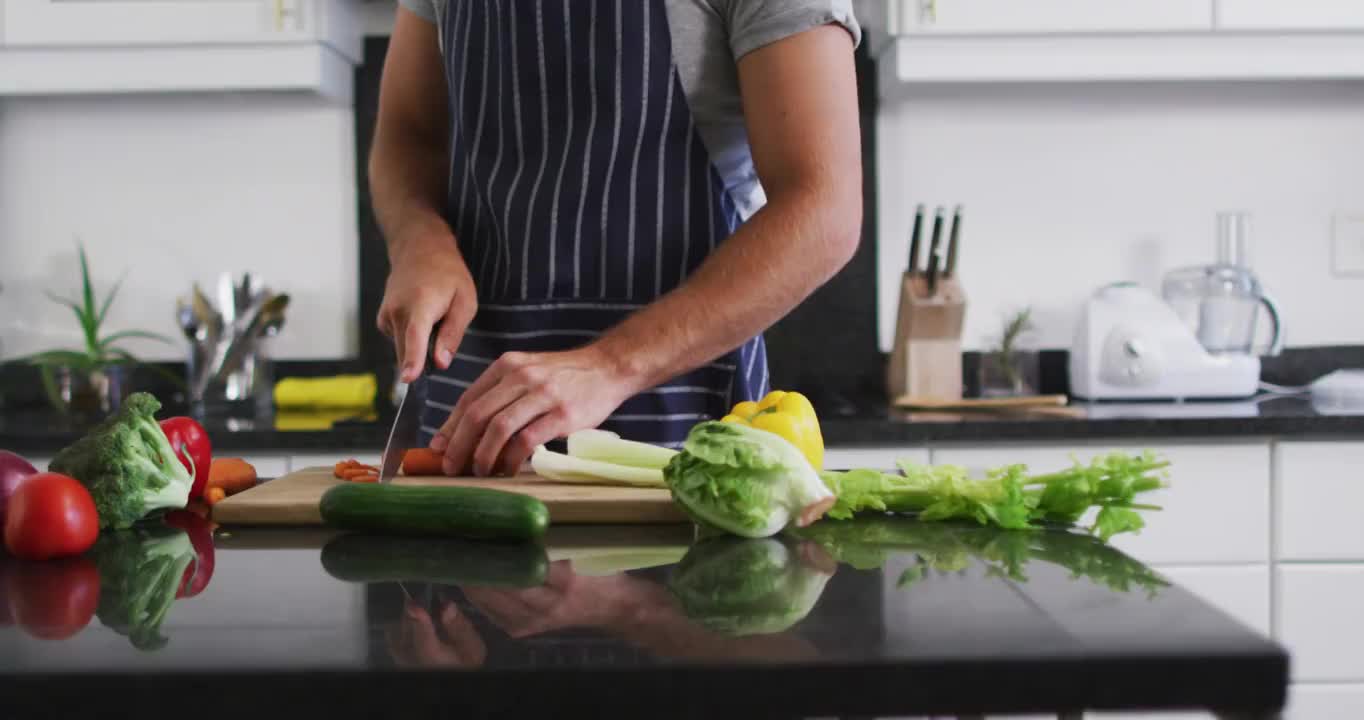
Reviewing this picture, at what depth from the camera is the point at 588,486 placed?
0.97 m

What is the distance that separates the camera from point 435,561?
2.51ft

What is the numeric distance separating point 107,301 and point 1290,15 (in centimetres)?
240

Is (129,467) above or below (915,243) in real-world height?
below

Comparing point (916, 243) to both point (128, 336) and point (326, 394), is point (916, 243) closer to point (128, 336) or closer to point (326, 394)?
point (326, 394)

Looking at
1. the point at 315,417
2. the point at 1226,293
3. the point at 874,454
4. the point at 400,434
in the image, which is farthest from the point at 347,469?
the point at 1226,293

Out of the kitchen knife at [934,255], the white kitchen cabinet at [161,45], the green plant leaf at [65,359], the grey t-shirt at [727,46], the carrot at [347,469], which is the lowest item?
the carrot at [347,469]

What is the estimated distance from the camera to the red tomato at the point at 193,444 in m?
1.00

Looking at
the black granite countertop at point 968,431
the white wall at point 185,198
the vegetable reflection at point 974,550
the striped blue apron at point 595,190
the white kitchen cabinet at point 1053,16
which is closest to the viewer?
the vegetable reflection at point 974,550

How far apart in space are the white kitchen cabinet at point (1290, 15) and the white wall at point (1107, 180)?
0.35 m

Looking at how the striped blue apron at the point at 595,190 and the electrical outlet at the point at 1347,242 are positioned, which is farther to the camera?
the electrical outlet at the point at 1347,242

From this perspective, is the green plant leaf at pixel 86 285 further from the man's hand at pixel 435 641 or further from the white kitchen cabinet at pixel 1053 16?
the man's hand at pixel 435 641

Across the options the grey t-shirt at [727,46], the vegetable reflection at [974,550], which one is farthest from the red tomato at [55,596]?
the grey t-shirt at [727,46]

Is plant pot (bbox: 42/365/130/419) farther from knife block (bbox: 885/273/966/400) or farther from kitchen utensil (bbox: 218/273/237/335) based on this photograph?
knife block (bbox: 885/273/966/400)

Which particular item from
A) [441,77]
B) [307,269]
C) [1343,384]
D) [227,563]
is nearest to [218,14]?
[307,269]
